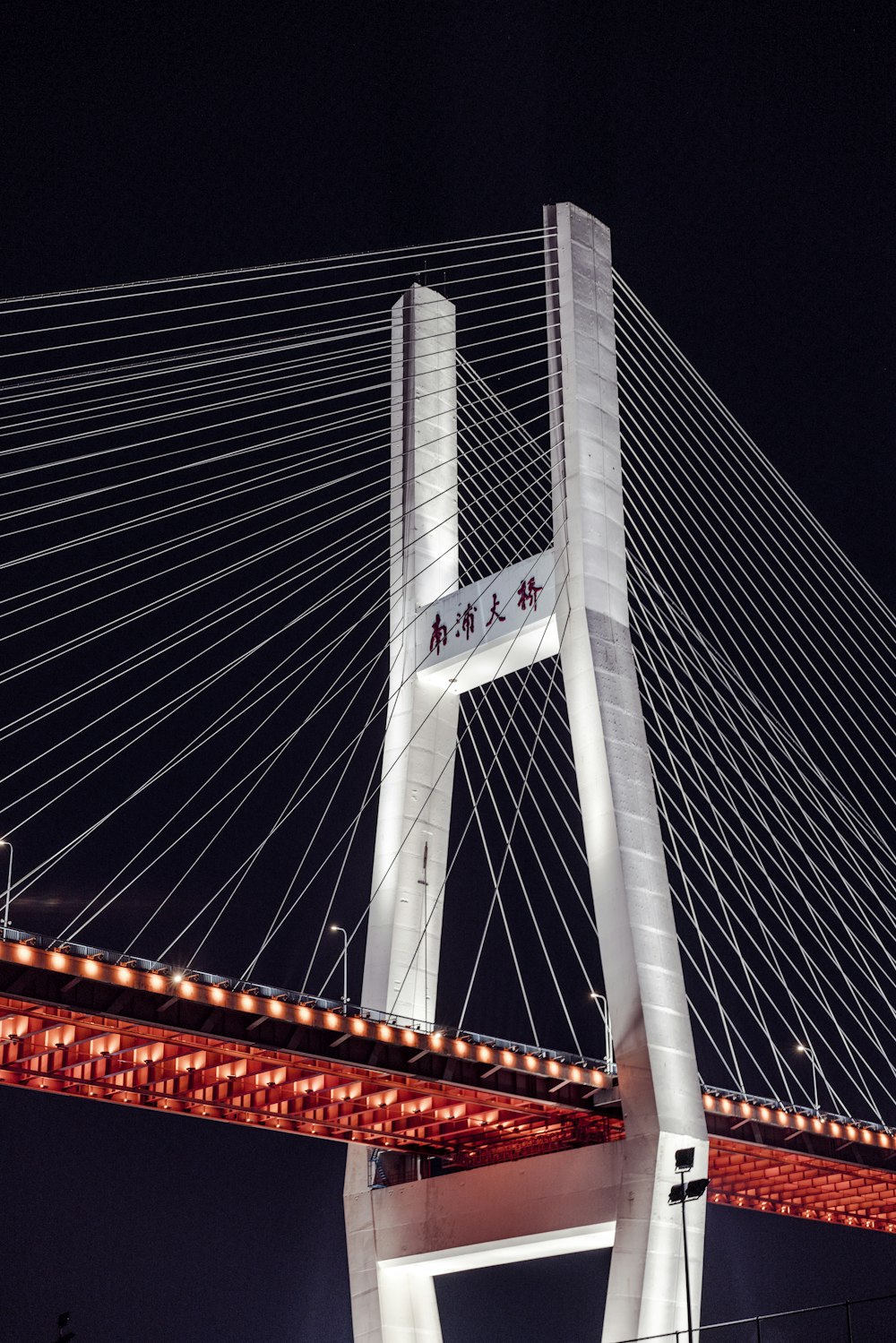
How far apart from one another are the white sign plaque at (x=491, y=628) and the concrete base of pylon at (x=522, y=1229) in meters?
9.32

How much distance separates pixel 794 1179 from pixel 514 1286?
2595cm

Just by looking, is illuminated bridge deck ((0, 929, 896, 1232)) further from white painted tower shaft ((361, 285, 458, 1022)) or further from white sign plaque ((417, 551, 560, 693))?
white sign plaque ((417, 551, 560, 693))

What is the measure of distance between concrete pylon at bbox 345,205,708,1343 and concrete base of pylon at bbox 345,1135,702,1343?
0.04 m

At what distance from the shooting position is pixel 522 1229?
33.1 meters

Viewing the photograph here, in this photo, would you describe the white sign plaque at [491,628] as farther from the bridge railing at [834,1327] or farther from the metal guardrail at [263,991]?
the bridge railing at [834,1327]

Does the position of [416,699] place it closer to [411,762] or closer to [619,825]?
[411,762]

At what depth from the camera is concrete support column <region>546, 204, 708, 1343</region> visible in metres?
30.0

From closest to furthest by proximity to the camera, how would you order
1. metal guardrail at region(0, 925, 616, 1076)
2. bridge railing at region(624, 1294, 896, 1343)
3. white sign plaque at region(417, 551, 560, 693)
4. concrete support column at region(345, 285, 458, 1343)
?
1. metal guardrail at region(0, 925, 616, 1076)
2. white sign plaque at region(417, 551, 560, 693)
3. concrete support column at region(345, 285, 458, 1343)
4. bridge railing at region(624, 1294, 896, 1343)

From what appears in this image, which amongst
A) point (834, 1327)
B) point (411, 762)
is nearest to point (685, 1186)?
point (411, 762)

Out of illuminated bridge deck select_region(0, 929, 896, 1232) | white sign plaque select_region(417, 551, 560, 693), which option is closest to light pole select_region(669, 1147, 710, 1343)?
illuminated bridge deck select_region(0, 929, 896, 1232)

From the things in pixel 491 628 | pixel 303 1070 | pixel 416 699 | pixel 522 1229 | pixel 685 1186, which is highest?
pixel 491 628

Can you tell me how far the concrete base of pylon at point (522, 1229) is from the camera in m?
29.8

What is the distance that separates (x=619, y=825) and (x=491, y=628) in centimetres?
561

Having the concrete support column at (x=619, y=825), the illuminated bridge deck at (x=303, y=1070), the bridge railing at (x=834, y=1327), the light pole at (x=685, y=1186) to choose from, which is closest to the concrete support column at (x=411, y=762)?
the illuminated bridge deck at (x=303, y=1070)
